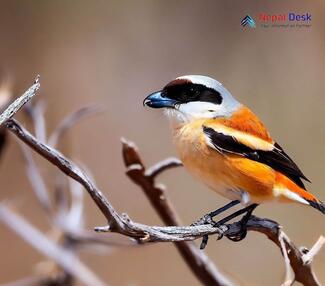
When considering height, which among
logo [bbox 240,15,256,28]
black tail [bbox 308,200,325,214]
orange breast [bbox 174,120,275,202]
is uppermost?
logo [bbox 240,15,256,28]

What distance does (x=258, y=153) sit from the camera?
1.18 metres

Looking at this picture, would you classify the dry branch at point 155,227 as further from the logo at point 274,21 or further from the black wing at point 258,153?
the logo at point 274,21

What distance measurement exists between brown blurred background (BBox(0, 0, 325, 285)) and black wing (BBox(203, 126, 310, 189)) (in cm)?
20

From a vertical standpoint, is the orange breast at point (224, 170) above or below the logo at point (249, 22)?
below

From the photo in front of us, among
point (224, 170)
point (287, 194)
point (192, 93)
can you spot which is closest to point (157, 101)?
point (192, 93)

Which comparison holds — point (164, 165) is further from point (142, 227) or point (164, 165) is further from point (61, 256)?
point (61, 256)

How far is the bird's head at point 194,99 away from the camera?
3.58 feet

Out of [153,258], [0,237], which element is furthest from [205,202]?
[0,237]

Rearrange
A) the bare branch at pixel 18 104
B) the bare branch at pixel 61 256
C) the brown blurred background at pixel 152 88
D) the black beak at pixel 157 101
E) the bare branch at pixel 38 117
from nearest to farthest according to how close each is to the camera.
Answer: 1. the bare branch at pixel 18 104
2. the black beak at pixel 157 101
3. the bare branch at pixel 38 117
4. the bare branch at pixel 61 256
5. the brown blurred background at pixel 152 88

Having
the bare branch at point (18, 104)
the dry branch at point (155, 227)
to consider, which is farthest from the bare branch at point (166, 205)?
the bare branch at point (18, 104)

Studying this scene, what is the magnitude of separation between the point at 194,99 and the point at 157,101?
0.09 meters

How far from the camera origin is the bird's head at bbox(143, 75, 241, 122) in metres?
1.09

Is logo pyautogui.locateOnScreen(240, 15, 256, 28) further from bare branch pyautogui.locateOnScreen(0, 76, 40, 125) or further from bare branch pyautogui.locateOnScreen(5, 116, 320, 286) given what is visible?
bare branch pyautogui.locateOnScreen(0, 76, 40, 125)

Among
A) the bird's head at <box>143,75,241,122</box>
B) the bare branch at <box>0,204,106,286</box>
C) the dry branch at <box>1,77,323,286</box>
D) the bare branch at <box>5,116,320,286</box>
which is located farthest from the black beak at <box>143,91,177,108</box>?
the bare branch at <box>0,204,106,286</box>
